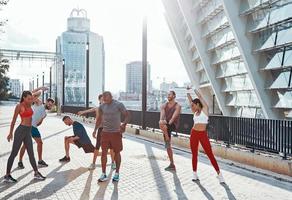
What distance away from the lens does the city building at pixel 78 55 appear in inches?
4040

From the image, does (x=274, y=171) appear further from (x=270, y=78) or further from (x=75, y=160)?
(x=270, y=78)

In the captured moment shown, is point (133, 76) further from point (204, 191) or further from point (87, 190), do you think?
point (204, 191)

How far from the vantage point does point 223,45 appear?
139ft

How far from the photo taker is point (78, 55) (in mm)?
105875

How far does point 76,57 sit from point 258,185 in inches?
3917

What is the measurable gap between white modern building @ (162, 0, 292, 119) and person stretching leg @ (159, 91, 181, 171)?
1964 cm

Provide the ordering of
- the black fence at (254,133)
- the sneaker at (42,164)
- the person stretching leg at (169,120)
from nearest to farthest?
the person stretching leg at (169,120), the black fence at (254,133), the sneaker at (42,164)

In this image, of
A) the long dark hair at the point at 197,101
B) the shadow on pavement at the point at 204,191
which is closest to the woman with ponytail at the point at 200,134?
the long dark hair at the point at 197,101

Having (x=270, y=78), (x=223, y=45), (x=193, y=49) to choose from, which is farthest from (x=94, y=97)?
(x=270, y=78)

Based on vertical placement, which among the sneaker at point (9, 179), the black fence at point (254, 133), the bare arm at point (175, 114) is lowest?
the sneaker at point (9, 179)

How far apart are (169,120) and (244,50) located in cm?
2455

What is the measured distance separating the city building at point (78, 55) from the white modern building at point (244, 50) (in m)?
50.8

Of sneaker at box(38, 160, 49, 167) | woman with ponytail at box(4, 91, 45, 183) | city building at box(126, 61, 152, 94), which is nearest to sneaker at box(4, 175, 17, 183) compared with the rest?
woman with ponytail at box(4, 91, 45, 183)

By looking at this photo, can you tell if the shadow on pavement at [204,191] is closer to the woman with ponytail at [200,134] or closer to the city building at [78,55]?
the woman with ponytail at [200,134]
